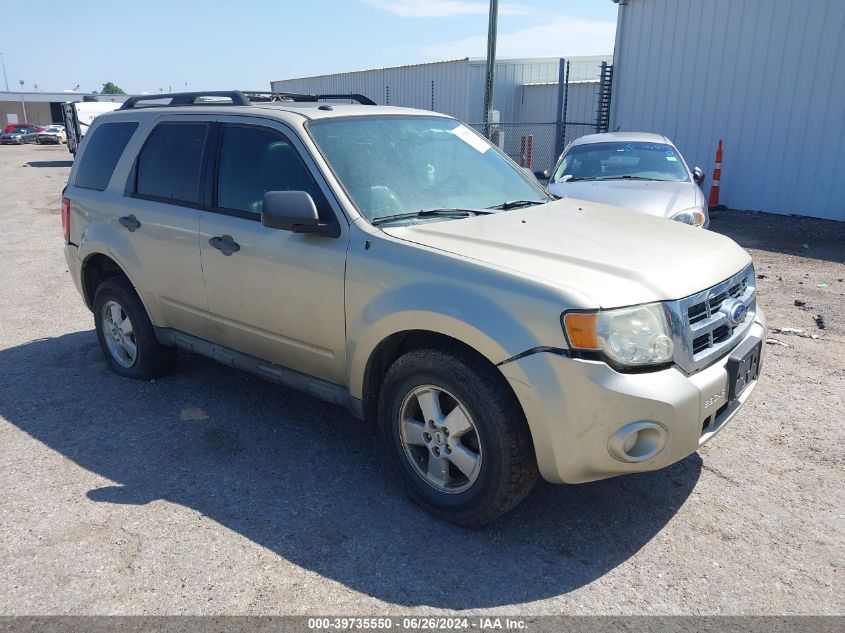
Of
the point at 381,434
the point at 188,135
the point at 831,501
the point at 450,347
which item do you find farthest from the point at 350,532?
the point at 188,135

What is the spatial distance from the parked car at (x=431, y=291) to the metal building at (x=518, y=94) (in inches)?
495

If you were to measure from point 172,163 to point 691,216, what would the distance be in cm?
526

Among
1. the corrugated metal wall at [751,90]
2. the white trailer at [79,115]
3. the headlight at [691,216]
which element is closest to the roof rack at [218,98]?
the headlight at [691,216]

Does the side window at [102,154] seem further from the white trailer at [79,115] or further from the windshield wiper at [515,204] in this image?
the white trailer at [79,115]

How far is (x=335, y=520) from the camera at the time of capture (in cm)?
332

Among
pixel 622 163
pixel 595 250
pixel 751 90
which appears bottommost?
pixel 622 163

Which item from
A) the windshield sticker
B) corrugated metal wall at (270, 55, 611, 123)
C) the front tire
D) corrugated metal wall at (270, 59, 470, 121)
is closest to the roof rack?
the windshield sticker

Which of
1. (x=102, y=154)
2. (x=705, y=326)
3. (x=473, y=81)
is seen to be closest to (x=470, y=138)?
(x=705, y=326)

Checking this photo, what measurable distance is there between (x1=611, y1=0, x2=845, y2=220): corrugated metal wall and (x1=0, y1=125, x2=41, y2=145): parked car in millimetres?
46677

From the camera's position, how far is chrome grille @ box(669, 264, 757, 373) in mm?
2844

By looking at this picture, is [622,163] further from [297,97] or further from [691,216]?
[297,97]

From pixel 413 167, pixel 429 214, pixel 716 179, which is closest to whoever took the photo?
pixel 429 214

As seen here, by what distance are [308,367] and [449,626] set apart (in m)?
1.63

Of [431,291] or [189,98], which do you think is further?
[189,98]
